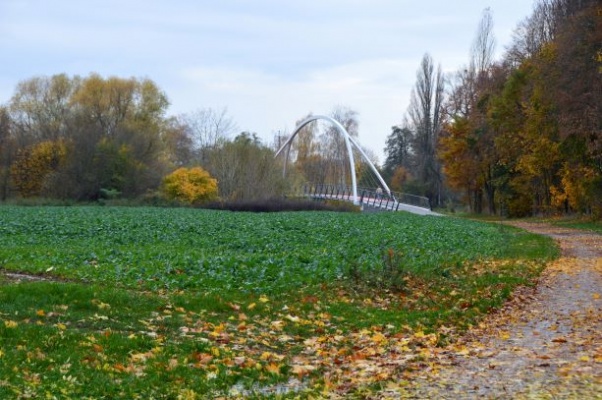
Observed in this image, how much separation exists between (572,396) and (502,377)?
92 cm

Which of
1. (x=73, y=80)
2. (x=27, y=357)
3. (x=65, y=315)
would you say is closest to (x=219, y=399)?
(x=27, y=357)

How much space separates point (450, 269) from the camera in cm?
1703

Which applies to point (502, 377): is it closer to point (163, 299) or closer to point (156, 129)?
point (163, 299)

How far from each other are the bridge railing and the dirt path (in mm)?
53913

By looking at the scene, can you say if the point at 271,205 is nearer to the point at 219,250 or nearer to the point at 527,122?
the point at 527,122

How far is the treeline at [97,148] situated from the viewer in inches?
2534

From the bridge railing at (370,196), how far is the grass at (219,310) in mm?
46775

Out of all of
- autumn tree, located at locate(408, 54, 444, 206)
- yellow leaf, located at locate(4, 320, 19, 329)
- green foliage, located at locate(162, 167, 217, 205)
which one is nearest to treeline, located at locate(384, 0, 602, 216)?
autumn tree, located at locate(408, 54, 444, 206)

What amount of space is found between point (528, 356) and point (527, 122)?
120 ft

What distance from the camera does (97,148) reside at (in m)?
63.7

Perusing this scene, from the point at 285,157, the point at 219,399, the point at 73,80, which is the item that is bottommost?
the point at 219,399

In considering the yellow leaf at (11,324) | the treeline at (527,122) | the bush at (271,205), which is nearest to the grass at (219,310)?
the yellow leaf at (11,324)

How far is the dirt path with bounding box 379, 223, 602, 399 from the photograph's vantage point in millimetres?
7090

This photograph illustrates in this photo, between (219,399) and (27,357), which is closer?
(219,399)
